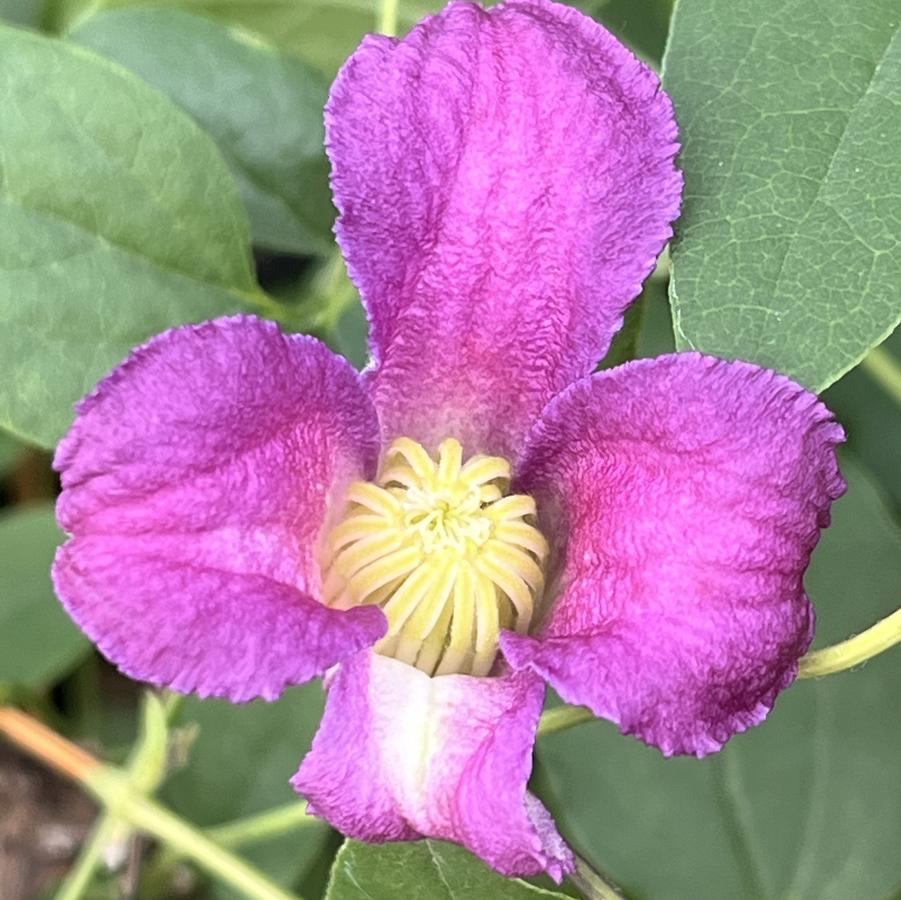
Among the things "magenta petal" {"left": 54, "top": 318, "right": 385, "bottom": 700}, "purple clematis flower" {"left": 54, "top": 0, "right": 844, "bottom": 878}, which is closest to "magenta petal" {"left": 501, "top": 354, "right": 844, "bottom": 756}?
"purple clematis flower" {"left": 54, "top": 0, "right": 844, "bottom": 878}

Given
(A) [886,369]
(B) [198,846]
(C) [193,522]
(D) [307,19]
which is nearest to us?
(C) [193,522]

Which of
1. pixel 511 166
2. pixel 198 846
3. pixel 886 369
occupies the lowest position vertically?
pixel 198 846

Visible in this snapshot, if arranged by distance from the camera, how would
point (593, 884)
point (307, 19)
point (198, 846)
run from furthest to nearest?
point (307, 19)
point (198, 846)
point (593, 884)

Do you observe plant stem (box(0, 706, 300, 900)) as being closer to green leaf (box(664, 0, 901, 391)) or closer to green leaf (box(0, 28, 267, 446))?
green leaf (box(0, 28, 267, 446))

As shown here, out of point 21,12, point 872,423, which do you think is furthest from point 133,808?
point 872,423

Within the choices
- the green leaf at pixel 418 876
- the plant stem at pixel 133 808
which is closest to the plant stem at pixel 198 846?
the plant stem at pixel 133 808

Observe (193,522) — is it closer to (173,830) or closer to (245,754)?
(173,830)

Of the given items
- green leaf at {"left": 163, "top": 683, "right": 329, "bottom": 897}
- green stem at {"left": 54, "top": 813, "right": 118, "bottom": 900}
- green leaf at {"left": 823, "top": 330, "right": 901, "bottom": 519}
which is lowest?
green leaf at {"left": 163, "top": 683, "right": 329, "bottom": 897}
